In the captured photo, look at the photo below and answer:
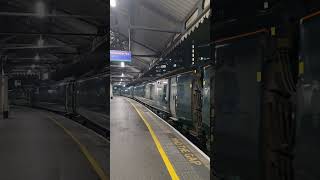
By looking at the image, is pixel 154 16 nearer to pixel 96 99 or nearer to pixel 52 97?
pixel 96 99

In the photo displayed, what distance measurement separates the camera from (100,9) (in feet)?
39.4

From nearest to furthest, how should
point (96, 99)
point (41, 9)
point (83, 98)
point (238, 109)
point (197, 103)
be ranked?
point (238, 109)
point (197, 103)
point (96, 99)
point (41, 9)
point (83, 98)

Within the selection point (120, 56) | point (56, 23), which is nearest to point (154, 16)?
point (56, 23)

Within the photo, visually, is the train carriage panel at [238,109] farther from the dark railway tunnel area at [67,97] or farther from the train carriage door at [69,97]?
the train carriage door at [69,97]

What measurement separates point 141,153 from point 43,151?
3338mm

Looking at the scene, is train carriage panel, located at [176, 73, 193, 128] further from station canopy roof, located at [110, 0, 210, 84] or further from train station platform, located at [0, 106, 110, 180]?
train station platform, located at [0, 106, 110, 180]

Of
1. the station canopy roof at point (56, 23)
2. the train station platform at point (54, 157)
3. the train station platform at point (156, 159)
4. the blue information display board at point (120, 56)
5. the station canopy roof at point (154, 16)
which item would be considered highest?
the station canopy roof at point (154, 16)

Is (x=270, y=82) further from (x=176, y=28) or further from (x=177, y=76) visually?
(x=176, y=28)

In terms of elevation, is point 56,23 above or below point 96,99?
above

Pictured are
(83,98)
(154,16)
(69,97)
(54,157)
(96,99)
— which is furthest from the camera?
(69,97)

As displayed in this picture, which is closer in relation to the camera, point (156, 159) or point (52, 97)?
point (156, 159)

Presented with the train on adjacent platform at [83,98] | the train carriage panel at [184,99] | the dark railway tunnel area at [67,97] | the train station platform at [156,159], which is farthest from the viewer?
the train carriage panel at [184,99]

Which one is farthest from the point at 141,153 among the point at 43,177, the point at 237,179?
the point at 237,179

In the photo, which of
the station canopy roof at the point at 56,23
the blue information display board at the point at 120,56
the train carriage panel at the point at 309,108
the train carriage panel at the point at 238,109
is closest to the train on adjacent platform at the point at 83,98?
the station canopy roof at the point at 56,23
